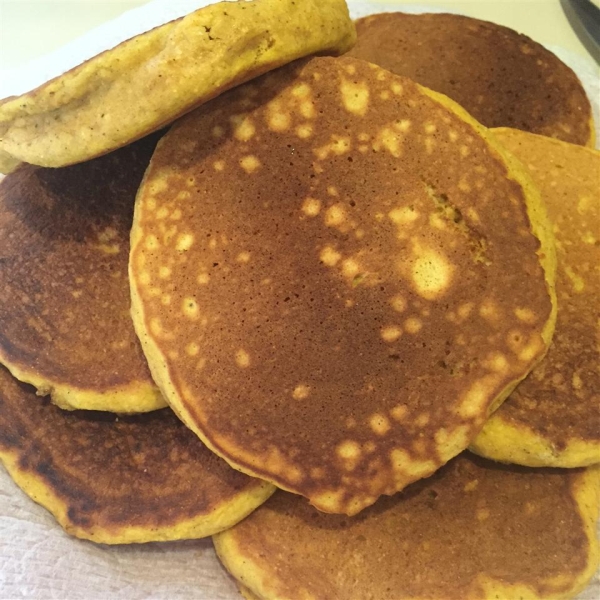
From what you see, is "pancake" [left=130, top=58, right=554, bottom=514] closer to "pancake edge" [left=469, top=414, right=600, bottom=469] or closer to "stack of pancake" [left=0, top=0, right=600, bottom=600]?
"stack of pancake" [left=0, top=0, right=600, bottom=600]

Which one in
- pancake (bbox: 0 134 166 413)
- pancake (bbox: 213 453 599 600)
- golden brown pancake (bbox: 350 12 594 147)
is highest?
pancake (bbox: 0 134 166 413)

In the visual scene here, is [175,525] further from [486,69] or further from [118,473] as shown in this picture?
[486,69]

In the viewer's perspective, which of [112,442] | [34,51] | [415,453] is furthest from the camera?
[34,51]

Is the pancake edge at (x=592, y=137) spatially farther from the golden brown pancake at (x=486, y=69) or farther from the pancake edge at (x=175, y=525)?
the pancake edge at (x=175, y=525)

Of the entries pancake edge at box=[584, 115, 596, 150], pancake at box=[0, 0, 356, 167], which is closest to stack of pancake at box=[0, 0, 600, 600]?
pancake at box=[0, 0, 356, 167]

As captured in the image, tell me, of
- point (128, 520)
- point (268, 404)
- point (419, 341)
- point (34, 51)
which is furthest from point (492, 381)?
point (34, 51)

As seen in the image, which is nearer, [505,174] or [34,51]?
[505,174]

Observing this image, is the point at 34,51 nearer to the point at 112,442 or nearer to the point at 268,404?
the point at 112,442

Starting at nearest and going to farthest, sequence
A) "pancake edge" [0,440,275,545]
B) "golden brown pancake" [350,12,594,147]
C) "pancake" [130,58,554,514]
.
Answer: "pancake" [130,58,554,514] → "pancake edge" [0,440,275,545] → "golden brown pancake" [350,12,594,147]
